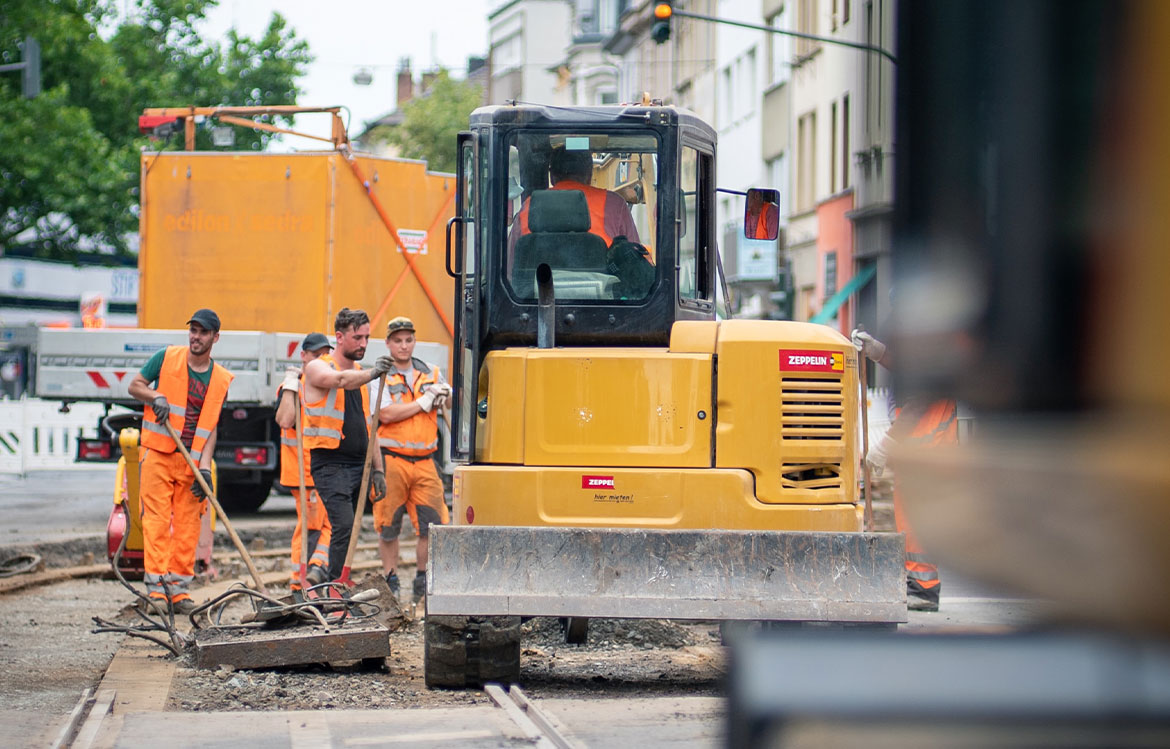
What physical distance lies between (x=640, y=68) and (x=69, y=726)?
160 feet

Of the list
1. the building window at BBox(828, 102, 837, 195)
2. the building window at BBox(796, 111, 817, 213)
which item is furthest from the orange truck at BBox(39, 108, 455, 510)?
the building window at BBox(796, 111, 817, 213)

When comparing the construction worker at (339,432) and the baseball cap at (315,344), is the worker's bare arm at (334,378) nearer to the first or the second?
the construction worker at (339,432)

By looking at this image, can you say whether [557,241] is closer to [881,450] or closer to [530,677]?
[530,677]

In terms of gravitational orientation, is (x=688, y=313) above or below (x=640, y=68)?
below

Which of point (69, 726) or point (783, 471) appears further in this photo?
point (783, 471)

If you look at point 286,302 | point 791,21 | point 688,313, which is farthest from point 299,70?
point 688,313

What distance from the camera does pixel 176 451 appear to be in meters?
9.89

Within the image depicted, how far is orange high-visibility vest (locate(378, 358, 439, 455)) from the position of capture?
1053cm

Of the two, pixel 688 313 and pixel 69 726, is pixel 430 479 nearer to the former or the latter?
pixel 688 313

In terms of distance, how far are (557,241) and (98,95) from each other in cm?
2834

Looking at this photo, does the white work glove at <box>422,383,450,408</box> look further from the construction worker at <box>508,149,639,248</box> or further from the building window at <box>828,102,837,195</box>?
the building window at <box>828,102,837,195</box>

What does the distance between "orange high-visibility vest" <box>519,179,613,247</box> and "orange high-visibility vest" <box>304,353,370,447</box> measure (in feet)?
9.08

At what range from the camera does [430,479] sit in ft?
34.7

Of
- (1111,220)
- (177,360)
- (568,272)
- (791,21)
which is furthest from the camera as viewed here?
(791,21)
